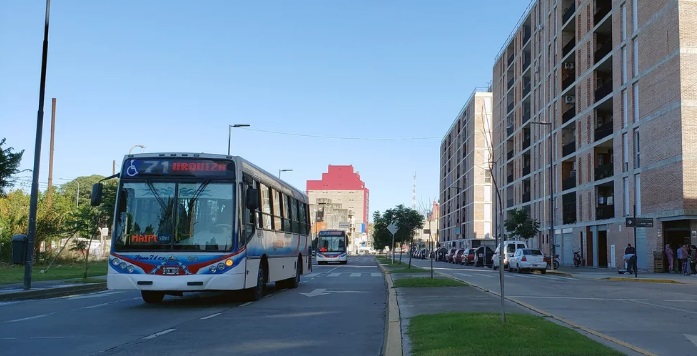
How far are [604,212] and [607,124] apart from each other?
20.0 ft

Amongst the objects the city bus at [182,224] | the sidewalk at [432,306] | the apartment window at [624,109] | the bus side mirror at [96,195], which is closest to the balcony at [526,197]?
the apartment window at [624,109]

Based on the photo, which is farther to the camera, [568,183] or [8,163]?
[568,183]

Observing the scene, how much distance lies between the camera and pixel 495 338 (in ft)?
25.6

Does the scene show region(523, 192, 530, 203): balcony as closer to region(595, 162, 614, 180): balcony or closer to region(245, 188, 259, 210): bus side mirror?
region(595, 162, 614, 180): balcony

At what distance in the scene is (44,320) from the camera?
1143cm

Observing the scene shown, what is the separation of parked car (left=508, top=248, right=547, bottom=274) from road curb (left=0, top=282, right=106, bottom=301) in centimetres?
2375

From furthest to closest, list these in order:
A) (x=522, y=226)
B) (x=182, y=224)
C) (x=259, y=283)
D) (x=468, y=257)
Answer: (x=468, y=257), (x=522, y=226), (x=259, y=283), (x=182, y=224)

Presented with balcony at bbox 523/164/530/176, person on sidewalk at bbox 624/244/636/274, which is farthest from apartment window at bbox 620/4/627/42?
balcony at bbox 523/164/530/176

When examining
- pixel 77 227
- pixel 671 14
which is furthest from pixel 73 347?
pixel 671 14

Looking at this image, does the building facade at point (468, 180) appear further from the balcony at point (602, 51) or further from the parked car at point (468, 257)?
the balcony at point (602, 51)

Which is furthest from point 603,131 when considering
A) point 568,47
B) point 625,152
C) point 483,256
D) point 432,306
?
point 432,306

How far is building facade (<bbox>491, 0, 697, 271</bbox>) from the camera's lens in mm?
34469

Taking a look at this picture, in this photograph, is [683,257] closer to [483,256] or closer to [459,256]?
[483,256]

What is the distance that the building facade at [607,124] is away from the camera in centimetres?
3447
